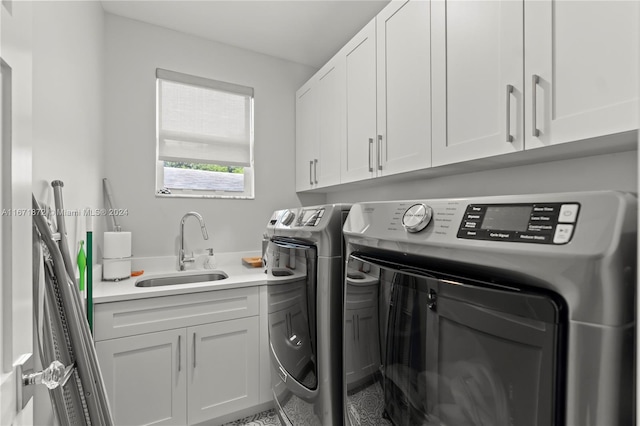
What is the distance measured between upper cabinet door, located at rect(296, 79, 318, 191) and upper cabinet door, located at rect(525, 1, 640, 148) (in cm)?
159

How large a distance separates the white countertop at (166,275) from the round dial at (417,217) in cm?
138

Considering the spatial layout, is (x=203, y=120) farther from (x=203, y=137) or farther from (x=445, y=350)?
(x=445, y=350)

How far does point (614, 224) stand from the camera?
45 cm

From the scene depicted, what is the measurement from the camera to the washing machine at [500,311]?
18.1 inches

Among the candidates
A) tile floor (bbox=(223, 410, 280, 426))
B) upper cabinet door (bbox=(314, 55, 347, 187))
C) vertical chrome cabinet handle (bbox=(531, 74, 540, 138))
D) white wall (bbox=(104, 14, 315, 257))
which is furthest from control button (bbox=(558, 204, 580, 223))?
white wall (bbox=(104, 14, 315, 257))

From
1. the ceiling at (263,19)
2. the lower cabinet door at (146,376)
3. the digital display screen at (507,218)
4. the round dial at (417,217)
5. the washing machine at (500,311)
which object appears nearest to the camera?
the washing machine at (500,311)

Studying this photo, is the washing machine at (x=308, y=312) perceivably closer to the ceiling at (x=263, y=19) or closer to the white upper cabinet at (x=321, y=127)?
the white upper cabinet at (x=321, y=127)

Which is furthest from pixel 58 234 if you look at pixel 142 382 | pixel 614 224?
pixel 614 224

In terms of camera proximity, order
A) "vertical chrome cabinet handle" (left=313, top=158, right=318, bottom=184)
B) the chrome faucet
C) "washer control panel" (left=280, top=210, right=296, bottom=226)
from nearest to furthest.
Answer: "washer control panel" (left=280, top=210, right=296, bottom=226), the chrome faucet, "vertical chrome cabinet handle" (left=313, top=158, right=318, bottom=184)

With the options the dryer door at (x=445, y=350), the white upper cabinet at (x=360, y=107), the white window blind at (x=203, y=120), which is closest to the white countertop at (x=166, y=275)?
the white window blind at (x=203, y=120)

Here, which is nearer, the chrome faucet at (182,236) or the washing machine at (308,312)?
the washing machine at (308,312)

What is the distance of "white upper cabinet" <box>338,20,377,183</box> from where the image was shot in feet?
6.01

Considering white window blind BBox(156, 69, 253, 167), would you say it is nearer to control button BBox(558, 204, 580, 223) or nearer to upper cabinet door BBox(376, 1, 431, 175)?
upper cabinet door BBox(376, 1, 431, 175)

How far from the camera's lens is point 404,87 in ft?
5.25
